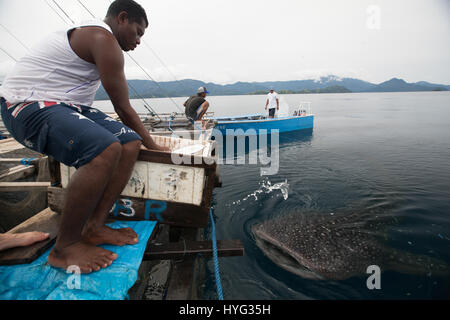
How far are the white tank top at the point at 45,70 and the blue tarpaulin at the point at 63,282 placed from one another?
1.50 meters

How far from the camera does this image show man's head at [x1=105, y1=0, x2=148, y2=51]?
2166 mm

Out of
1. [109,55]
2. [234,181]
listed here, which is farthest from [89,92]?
[234,181]

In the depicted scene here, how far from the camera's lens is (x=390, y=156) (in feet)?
39.8

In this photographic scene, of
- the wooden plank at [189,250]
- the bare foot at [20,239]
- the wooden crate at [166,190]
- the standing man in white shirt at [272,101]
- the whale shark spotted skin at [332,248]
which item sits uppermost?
the standing man in white shirt at [272,101]

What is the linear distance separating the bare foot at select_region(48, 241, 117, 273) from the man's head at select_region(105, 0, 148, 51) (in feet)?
6.88

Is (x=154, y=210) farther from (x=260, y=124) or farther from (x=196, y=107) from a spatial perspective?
→ (x=260, y=124)

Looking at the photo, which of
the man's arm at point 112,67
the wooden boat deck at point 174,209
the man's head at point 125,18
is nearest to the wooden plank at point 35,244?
the wooden boat deck at point 174,209

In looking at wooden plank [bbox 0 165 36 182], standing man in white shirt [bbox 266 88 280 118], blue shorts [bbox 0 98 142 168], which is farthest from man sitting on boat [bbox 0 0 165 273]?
standing man in white shirt [bbox 266 88 280 118]

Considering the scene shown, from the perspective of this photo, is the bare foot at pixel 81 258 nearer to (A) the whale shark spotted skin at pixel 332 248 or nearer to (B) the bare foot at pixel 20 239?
(B) the bare foot at pixel 20 239

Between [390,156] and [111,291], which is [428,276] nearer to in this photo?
[111,291]

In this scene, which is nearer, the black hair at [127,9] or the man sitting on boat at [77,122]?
the man sitting on boat at [77,122]

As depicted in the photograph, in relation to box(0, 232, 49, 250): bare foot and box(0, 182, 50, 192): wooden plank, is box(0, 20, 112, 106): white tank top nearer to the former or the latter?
box(0, 232, 49, 250): bare foot

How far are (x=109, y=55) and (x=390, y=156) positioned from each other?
1456 cm

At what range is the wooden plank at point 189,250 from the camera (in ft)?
7.74
